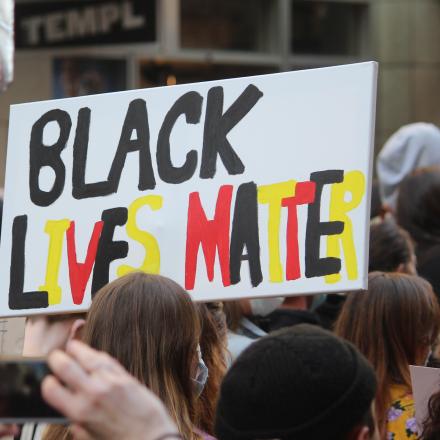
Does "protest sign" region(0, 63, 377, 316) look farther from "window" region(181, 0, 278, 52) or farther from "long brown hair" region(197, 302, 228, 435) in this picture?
"window" region(181, 0, 278, 52)

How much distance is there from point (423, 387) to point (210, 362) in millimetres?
816

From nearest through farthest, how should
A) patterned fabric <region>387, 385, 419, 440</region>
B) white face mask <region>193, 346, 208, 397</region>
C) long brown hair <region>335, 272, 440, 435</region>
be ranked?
white face mask <region>193, 346, 208, 397</region>
patterned fabric <region>387, 385, 419, 440</region>
long brown hair <region>335, 272, 440, 435</region>

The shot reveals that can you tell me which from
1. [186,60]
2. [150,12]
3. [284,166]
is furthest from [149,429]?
[186,60]

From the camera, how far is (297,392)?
1.98m

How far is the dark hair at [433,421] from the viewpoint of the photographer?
2.37 m

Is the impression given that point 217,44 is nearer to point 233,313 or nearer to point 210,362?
point 233,313

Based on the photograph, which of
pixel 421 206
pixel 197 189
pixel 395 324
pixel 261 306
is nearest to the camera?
pixel 197 189

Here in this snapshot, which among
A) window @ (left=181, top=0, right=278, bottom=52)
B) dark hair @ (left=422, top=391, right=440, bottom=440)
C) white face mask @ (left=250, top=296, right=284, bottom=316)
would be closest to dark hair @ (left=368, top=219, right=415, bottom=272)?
white face mask @ (left=250, top=296, right=284, bottom=316)

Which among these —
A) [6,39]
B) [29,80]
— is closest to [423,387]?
[6,39]

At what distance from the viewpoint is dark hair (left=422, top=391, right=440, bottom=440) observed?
93.4 inches

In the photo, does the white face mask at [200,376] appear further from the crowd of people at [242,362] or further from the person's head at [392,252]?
the person's head at [392,252]

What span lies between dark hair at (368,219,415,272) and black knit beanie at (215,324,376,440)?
104 inches

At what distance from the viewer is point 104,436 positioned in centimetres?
152

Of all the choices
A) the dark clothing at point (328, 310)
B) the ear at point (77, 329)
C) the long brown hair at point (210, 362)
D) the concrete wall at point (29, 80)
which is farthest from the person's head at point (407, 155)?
the concrete wall at point (29, 80)
